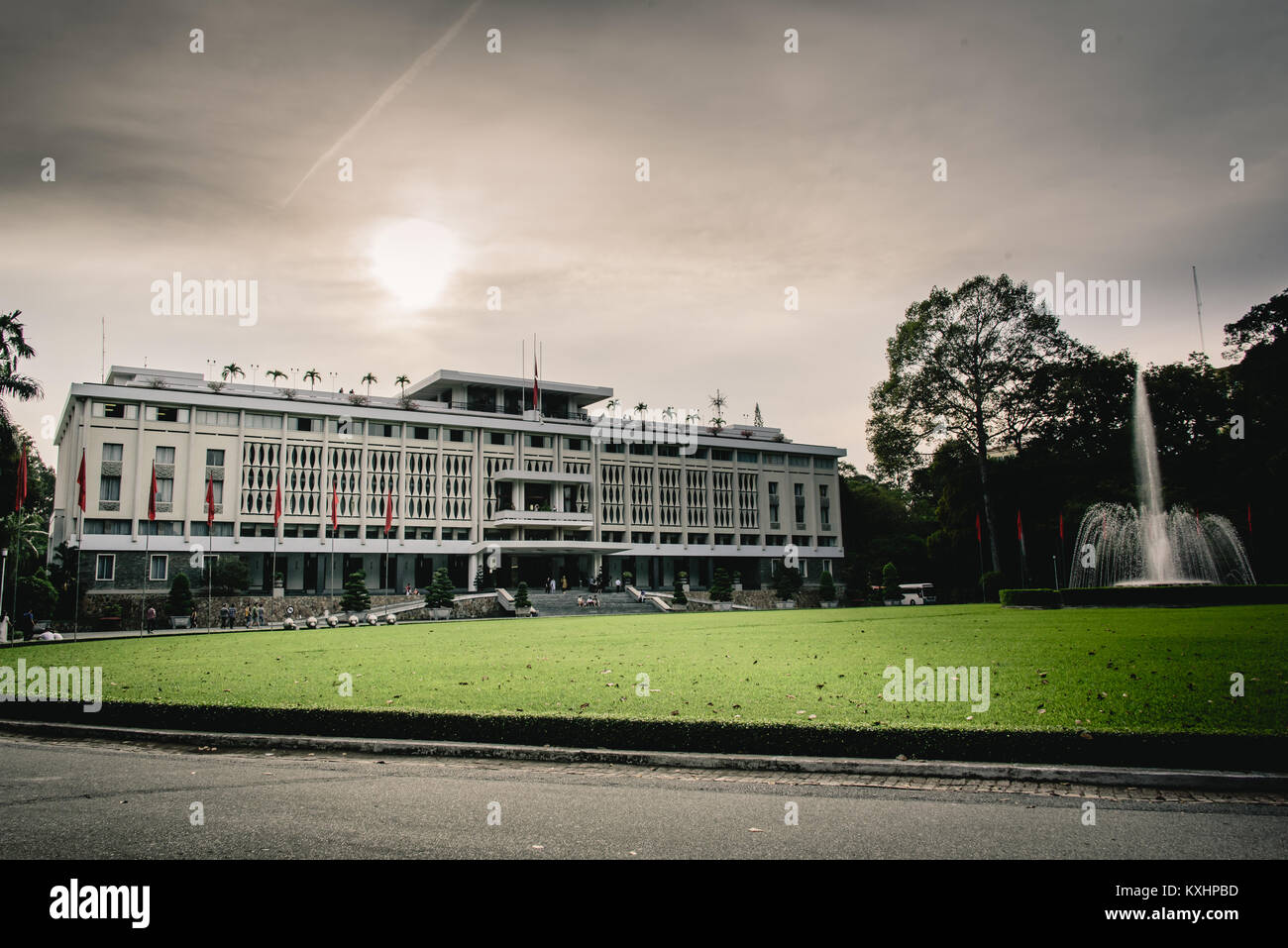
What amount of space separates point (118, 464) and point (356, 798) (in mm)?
61617

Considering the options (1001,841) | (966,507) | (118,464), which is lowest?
(1001,841)

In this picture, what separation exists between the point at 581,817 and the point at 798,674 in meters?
7.45

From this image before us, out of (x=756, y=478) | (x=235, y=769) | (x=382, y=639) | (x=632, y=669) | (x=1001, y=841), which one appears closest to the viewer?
(x=1001, y=841)

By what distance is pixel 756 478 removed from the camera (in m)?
86.9

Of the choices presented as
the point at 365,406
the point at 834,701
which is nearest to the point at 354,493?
the point at 365,406

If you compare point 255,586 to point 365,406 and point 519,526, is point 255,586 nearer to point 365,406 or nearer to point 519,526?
point 365,406

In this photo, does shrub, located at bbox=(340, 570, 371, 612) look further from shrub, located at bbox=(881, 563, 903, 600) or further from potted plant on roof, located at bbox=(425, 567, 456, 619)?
shrub, located at bbox=(881, 563, 903, 600)

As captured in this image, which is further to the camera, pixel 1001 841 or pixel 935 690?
pixel 935 690

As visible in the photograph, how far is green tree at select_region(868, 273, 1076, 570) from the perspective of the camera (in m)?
45.6

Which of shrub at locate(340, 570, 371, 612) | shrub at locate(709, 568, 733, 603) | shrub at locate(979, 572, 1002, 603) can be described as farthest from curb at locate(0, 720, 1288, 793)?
shrub at locate(709, 568, 733, 603)

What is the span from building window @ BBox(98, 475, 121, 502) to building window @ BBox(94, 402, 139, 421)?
429 cm

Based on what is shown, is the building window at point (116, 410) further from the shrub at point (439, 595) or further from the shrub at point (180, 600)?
the shrub at point (439, 595)

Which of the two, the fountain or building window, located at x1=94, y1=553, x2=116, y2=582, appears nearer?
the fountain
